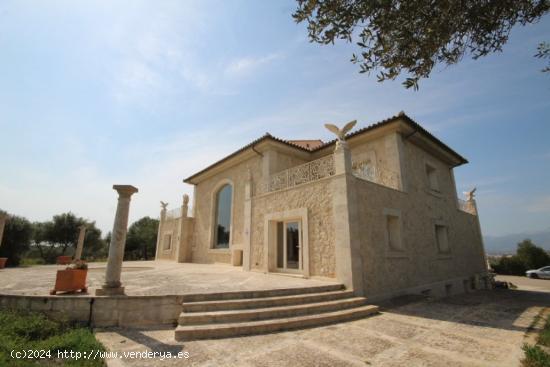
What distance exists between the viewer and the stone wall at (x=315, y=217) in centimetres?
791

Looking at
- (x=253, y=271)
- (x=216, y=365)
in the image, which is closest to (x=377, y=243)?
(x=253, y=271)

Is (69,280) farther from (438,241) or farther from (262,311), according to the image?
(438,241)

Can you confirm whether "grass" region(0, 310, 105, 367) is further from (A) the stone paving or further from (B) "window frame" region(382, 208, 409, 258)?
(B) "window frame" region(382, 208, 409, 258)

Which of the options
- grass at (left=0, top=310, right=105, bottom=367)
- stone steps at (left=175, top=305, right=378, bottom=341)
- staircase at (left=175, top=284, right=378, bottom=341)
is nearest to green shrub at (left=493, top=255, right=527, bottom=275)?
staircase at (left=175, top=284, right=378, bottom=341)

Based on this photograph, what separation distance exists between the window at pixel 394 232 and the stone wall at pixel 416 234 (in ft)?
0.66

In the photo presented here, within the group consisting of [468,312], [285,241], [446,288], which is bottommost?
[446,288]

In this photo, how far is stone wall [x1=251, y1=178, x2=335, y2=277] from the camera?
7910 mm

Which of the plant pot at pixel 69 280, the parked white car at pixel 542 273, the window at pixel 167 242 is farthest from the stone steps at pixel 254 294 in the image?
the parked white car at pixel 542 273

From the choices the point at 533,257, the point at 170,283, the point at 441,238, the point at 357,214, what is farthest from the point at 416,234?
the point at 533,257

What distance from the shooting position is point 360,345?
4.07 metres

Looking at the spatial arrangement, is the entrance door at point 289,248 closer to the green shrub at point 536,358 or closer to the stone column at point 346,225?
the stone column at point 346,225

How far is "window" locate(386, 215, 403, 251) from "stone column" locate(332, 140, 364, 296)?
215 cm

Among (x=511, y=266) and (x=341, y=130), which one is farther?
(x=511, y=266)

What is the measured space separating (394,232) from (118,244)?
842cm
